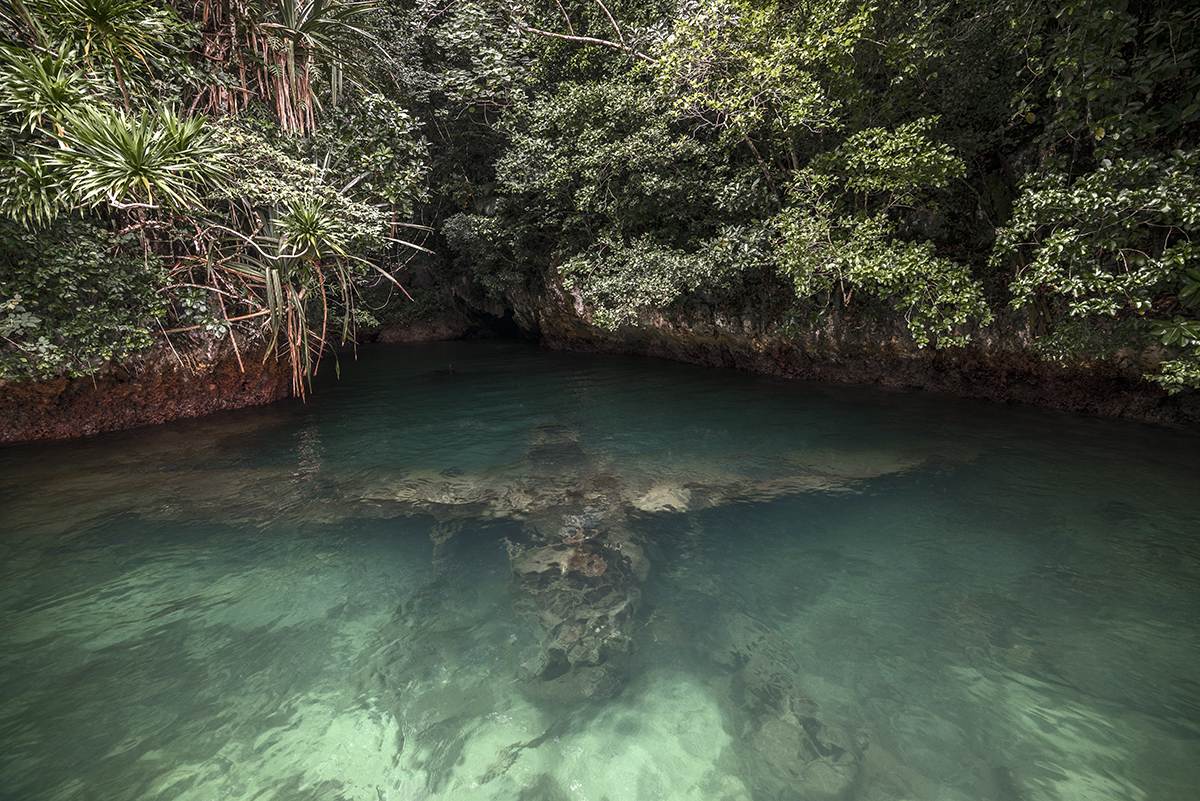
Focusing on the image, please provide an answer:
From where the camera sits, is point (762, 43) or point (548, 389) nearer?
point (762, 43)

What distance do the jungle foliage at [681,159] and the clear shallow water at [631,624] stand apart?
238 centimetres

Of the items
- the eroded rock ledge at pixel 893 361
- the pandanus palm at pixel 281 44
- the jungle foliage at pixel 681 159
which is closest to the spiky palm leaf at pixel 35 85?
the jungle foliage at pixel 681 159

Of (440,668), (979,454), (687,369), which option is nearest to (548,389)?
(687,369)

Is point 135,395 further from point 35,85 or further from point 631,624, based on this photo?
point 631,624

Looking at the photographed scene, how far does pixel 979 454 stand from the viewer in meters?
7.03

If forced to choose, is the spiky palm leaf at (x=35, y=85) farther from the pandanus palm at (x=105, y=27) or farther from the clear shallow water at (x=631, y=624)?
the clear shallow water at (x=631, y=624)

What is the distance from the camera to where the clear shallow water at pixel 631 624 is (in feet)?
8.87

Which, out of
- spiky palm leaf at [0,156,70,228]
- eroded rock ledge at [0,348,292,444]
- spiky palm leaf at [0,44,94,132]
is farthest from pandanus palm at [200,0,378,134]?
eroded rock ledge at [0,348,292,444]

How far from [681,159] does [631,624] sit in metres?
9.93

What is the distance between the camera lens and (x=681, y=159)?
10852mm

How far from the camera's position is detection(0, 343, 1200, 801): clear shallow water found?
8.87ft

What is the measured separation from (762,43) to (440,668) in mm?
9340

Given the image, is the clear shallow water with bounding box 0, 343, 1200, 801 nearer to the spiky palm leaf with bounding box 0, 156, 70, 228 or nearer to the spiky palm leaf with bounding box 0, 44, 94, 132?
the spiky palm leaf with bounding box 0, 156, 70, 228

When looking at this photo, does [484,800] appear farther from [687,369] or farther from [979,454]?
[687,369]
